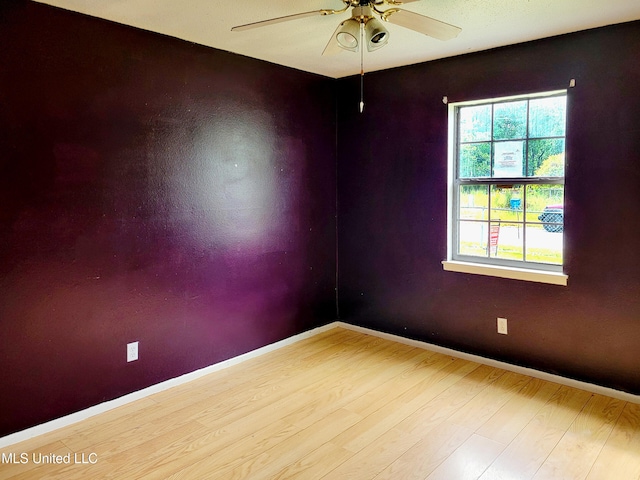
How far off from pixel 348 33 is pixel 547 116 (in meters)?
1.76

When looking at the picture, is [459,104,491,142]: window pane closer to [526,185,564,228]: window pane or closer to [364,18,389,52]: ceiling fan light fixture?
[526,185,564,228]: window pane

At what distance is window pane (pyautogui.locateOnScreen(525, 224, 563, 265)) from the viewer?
128 inches

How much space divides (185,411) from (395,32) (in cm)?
266

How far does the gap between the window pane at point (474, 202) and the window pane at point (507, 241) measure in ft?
0.43

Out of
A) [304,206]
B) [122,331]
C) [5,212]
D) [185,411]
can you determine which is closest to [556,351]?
[304,206]

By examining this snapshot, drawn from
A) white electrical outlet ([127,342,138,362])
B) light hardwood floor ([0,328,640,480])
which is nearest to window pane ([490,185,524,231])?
light hardwood floor ([0,328,640,480])

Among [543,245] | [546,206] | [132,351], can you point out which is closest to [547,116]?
[546,206]

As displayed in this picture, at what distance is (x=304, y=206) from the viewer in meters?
4.09

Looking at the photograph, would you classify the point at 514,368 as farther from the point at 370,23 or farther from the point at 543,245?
the point at 370,23

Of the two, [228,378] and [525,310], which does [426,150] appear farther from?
[228,378]

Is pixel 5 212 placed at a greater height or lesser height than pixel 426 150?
lesser

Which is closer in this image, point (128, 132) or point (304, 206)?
point (128, 132)

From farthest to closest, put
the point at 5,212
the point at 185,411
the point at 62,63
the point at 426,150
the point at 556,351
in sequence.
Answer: the point at 426,150
the point at 556,351
the point at 185,411
the point at 62,63
the point at 5,212

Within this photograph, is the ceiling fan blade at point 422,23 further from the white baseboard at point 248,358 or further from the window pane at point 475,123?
the white baseboard at point 248,358
